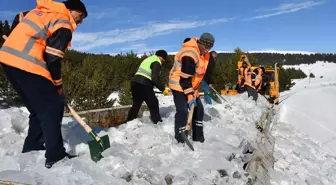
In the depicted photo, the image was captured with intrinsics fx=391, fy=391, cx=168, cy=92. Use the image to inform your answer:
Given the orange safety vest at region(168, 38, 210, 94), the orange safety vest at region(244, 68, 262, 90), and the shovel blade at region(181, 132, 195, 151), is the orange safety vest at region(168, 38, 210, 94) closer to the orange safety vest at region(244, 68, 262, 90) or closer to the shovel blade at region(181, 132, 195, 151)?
the shovel blade at region(181, 132, 195, 151)

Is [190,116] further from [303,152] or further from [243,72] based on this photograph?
[243,72]

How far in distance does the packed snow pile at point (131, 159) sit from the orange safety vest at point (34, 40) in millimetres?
927

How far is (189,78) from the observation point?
5.35m

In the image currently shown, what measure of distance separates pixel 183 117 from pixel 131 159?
1507 mm

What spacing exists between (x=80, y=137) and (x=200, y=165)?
1724 mm

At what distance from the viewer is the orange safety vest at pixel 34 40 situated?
3609 mm

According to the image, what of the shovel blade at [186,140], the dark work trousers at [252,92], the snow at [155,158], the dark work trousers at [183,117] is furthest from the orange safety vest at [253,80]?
the shovel blade at [186,140]

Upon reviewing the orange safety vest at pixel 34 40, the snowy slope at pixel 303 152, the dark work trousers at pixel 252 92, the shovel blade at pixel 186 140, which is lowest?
the snowy slope at pixel 303 152

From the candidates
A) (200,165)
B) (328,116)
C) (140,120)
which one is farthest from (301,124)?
(200,165)

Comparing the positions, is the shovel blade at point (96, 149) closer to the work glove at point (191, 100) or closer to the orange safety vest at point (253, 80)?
the work glove at point (191, 100)

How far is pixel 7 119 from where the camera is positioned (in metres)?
5.29

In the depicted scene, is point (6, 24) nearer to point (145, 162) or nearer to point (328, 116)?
point (145, 162)

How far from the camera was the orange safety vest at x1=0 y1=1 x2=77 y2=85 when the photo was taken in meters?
3.61

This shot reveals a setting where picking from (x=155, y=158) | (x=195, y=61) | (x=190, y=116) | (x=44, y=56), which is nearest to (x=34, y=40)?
(x=44, y=56)
